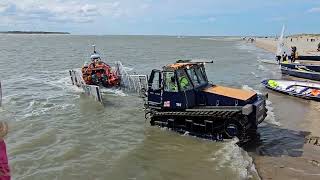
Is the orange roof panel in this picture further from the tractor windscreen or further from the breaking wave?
the breaking wave

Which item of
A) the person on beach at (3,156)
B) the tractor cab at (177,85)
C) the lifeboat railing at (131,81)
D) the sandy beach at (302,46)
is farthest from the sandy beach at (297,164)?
the sandy beach at (302,46)

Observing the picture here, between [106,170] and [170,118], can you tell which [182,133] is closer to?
[170,118]

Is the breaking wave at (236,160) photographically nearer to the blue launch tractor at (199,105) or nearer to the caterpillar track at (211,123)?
the caterpillar track at (211,123)

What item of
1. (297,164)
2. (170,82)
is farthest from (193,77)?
(297,164)

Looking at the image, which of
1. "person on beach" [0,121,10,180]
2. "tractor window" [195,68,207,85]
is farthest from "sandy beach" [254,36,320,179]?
"person on beach" [0,121,10,180]

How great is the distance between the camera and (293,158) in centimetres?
1295

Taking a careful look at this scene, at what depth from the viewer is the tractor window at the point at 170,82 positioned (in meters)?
15.1

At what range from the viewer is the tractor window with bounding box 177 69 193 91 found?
1505 centimetres

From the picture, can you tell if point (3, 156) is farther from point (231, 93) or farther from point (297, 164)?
point (231, 93)

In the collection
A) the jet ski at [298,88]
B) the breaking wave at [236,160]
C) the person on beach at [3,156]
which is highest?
the person on beach at [3,156]

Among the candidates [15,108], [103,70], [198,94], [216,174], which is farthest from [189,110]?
[103,70]

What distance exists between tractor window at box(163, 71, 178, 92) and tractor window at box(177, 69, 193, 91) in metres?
0.20

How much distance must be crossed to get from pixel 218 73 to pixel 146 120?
877 inches

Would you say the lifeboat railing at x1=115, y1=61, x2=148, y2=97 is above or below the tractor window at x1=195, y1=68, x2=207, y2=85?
below
